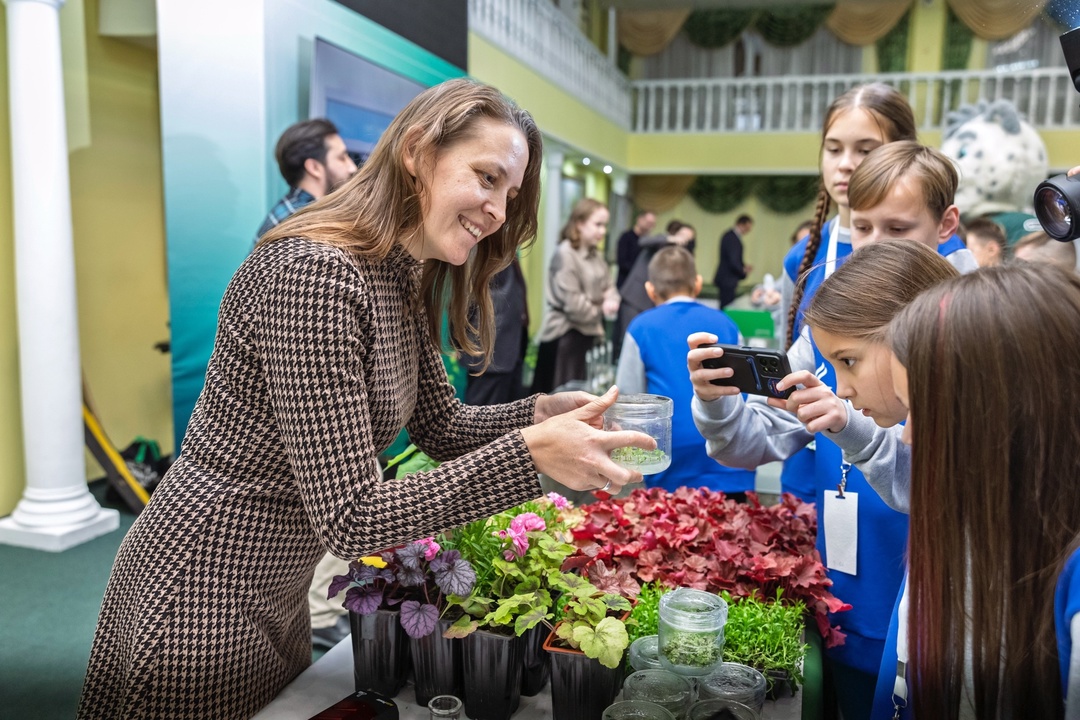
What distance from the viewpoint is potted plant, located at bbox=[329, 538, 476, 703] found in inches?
52.4

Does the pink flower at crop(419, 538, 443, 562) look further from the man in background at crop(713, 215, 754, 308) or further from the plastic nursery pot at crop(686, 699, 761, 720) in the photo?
the man in background at crop(713, 215, 754, 308)

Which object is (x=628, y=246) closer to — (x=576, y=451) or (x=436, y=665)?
(x=436, y=665)

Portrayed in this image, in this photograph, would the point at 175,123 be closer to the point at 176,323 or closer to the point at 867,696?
the point at 176,323

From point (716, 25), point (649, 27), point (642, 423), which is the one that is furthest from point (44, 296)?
A: point (716, 25)

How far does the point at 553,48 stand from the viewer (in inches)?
360

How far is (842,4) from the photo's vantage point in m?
13.7

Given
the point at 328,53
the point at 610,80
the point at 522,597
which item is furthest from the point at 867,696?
the point at 610,80

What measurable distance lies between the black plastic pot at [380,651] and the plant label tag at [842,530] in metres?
0.81

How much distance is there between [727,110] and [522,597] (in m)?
13.6

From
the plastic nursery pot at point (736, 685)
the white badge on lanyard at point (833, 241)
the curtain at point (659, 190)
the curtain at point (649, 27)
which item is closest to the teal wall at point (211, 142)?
the white badge on lanyard at point (833, 241)

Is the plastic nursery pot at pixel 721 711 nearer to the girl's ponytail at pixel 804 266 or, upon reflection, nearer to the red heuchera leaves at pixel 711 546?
the red heuchera leaves at pixel 711 546

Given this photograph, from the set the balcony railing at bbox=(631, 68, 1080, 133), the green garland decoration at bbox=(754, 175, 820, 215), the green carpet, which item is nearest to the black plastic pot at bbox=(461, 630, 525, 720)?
the green carpet

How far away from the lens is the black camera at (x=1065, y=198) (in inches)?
51.2

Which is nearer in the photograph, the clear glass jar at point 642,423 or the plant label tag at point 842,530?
the clear glass jar at point 642,423
